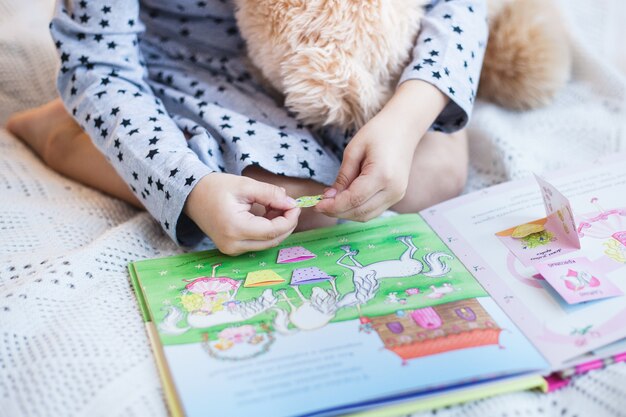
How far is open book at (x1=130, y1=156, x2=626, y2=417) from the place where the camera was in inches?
20.1

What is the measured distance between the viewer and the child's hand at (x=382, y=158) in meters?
0.66

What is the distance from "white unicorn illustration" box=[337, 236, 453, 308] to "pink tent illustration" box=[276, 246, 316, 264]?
0.04 m

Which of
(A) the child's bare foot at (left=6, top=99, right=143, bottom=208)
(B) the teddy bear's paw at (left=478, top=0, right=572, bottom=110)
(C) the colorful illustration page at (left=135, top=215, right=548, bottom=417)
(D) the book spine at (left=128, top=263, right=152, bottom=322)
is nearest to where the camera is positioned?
(C) the colorful illustration page at (left=135, top=215, right=548, bottom=417)

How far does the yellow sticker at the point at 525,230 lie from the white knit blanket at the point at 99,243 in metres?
0.17

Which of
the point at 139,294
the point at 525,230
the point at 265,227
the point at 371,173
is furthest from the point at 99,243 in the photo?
the point at 525,230

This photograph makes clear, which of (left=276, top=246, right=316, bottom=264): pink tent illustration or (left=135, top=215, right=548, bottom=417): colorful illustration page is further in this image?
(left=276, top=246, right=316, bottom=264): pink tent illustration

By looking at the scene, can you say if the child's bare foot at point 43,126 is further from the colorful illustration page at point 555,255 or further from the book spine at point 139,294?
the colorful illustration page at point 555,255

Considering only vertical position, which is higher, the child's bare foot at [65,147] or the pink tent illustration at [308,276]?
the child's bare foot at [65,147]

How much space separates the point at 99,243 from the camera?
70cm

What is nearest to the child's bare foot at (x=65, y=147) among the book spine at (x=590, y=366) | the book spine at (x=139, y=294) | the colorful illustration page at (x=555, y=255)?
the book spine at (x=139, y=294)

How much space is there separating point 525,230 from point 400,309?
185 millimetres

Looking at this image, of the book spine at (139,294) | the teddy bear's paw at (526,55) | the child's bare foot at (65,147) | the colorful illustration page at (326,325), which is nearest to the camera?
the colorful illustration page at (326,325)

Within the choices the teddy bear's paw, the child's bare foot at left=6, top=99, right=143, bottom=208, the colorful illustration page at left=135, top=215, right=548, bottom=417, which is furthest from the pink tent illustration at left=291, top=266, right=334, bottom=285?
the teddy bear's paw

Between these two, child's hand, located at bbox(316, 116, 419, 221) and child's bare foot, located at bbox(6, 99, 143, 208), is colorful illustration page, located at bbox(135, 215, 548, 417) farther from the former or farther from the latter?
child's bare foot, located at bbox(6, 99, 143, 208)
